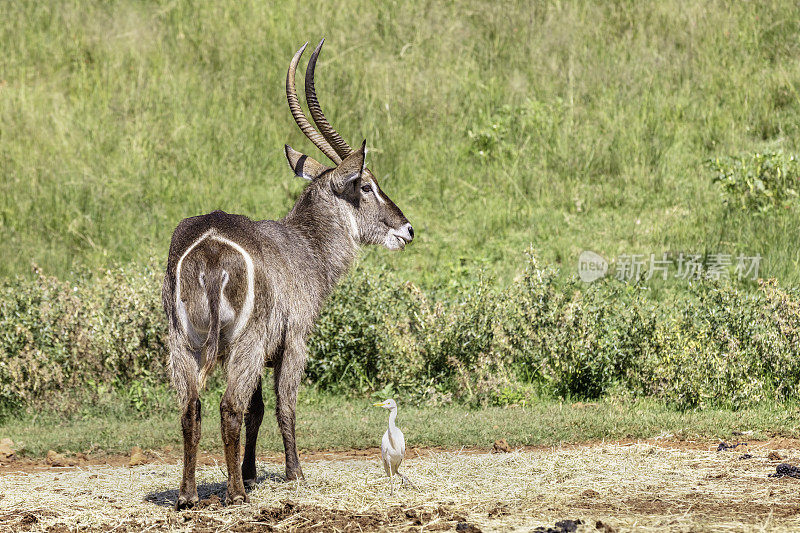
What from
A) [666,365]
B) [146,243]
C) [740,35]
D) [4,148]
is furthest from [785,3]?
[4,148]

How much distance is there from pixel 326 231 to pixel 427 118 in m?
7.36

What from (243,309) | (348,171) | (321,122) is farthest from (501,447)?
(321,122)

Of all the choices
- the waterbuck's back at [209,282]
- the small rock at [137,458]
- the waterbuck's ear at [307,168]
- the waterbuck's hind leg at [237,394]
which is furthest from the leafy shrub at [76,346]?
the waterbuck's hind leg at [237,394]

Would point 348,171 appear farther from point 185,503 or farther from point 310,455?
point 185,503

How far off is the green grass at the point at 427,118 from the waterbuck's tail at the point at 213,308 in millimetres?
5486

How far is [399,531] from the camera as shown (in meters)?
4.40

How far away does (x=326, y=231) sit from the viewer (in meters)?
6.06

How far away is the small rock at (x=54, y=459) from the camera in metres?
6.69

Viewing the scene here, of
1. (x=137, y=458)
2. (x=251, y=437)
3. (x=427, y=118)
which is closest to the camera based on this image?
(x=251, y=437)

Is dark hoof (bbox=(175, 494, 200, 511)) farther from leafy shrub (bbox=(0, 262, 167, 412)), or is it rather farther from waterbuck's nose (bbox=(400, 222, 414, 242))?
leafy shrub (bbox=(0, 262, 167, 412))

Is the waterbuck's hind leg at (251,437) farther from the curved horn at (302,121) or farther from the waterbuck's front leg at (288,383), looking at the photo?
the curved horn at (302,121)

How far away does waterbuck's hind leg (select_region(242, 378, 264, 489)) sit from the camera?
5.52 m

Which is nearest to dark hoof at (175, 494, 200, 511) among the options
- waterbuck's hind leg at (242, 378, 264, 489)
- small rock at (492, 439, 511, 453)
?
waterbuck's hind leg at (242, 378, 264, 489)

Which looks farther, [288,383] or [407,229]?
[407,229]
